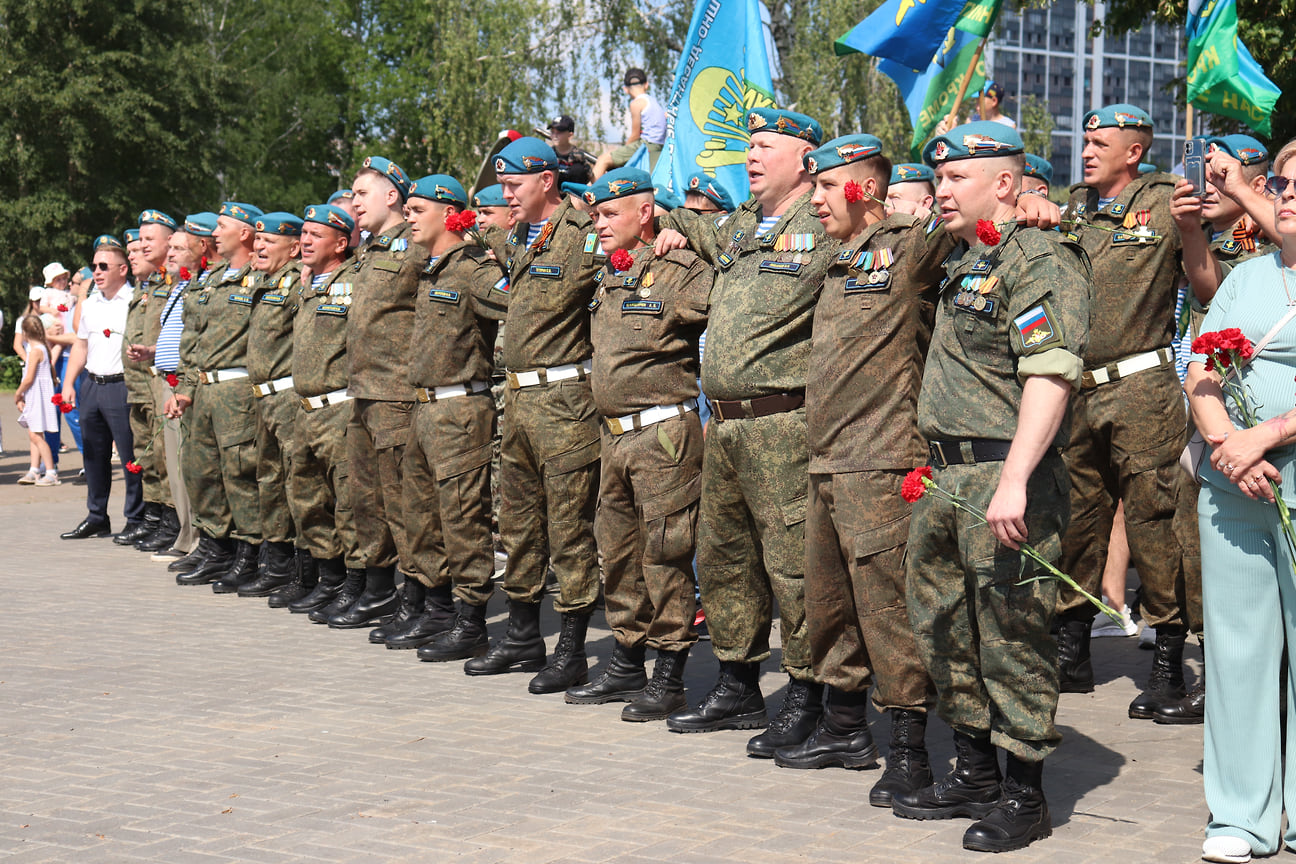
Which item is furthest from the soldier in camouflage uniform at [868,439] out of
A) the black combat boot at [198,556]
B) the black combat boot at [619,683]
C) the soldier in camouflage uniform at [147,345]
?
the soldier in camouflage uniform at [147,345]

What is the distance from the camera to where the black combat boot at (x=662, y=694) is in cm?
661

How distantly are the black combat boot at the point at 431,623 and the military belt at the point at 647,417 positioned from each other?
2.16 m

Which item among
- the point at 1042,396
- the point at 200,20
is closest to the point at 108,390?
the point at 1042,396

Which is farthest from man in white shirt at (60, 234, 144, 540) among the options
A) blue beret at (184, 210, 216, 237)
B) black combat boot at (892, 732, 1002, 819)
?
black combat boot at (892, 732, 1002, 819)

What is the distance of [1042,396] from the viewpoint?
454cm

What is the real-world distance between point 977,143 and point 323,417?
5227mm

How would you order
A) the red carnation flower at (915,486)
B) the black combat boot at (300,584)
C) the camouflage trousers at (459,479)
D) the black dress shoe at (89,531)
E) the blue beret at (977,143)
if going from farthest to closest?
the black dress shoe at (89,531) → the black combat boot at (300,584) → the camouflage trousers at (459,479) → the blue beret at (977,143) → the red carnation flower at (915,486)

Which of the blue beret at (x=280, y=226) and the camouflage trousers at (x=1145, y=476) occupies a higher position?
the blue beret at (x=280, y=226)

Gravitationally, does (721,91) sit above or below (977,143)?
above

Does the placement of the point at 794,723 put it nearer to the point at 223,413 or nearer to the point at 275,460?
the point at 275,460

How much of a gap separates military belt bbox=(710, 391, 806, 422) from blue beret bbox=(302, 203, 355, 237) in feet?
13.8

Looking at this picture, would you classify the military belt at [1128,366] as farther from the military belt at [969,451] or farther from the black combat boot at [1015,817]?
the black combat boot at [1015,817]

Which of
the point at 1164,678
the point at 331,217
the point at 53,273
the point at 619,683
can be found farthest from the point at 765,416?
the point at 53,273

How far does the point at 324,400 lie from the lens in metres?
9.00
